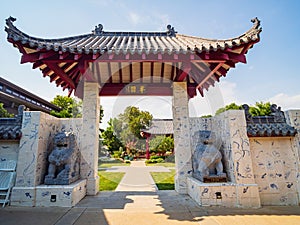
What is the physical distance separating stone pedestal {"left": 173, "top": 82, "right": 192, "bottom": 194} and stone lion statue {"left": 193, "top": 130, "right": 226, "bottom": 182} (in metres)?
0.43

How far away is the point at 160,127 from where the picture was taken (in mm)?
19797

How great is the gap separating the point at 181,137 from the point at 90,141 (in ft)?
7.27

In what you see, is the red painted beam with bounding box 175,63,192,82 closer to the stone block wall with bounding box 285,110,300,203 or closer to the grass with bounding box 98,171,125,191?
Answer: the stone block wall with bounding box 285,110,300,203

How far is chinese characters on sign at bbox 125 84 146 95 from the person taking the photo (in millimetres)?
4867

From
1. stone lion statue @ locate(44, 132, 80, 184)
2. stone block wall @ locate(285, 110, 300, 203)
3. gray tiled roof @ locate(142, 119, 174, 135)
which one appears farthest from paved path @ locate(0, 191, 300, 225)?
gray tiled roof @ locate(142, 119, 174, 135)

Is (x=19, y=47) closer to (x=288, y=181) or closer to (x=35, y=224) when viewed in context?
(x=35, y=224)

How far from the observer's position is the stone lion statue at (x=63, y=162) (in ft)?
10.6

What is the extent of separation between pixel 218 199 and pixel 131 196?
1.85 meters

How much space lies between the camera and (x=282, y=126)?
3.43m

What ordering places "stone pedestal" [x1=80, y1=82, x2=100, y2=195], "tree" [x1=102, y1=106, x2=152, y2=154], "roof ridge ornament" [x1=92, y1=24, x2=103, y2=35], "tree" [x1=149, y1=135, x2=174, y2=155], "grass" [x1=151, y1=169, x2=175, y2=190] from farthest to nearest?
"tree" [x1=102, y1=106, x2=152, y2=154], "tree" [x1=149, y1=135, x2=174, y2=155], "roof ridge ornament" [x1=92, y1=24, x2=103, y2=35], "grass" [x1=151, y1=169, x2=175, y2=190], "stone pedestal" [x1=80, y1=82, x2=100, y2=195]

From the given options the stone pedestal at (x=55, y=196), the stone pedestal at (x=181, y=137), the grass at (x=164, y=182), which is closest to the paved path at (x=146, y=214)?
→ the stone pedestal at (x=55, y=196)

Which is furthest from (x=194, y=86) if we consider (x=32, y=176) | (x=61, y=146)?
(x=32, y=176)

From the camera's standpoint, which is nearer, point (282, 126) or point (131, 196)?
point (282, 126)

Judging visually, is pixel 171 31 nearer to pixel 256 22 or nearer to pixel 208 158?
pixel 256 22
